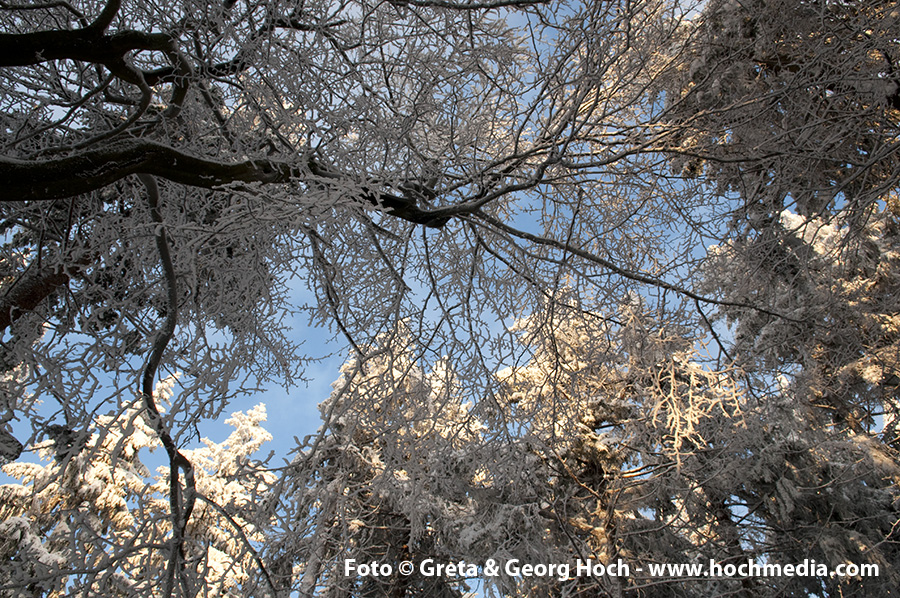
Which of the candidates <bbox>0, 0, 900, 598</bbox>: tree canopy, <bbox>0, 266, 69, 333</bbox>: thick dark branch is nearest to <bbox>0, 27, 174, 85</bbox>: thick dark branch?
<bbox>0, 0, 900, 598</bbox>: tree canopy

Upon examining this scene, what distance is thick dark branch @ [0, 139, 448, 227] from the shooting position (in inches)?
66.3

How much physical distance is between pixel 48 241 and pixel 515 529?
553 cm

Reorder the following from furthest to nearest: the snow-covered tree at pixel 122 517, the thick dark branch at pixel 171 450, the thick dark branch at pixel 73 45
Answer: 1. the thick dark branch at pixel 171 450
2. the snow-covered tree at pixel 122 517
3. the thick dark branch at pixel 73 45

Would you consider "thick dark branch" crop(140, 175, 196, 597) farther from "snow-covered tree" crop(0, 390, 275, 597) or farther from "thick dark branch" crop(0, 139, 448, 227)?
"thick dark branch" crop(0, 139, 448, 227)

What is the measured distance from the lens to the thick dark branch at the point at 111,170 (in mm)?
1685

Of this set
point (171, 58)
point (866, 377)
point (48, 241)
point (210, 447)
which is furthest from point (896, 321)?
point (210, 447)

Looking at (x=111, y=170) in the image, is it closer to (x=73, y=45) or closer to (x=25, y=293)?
(x=73, y=45)

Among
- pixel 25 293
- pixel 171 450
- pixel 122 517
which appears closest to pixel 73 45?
pixel 171 450

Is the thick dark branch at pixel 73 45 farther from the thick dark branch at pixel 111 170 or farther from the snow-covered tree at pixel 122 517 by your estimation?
the snow-covered tree at pixel 122 517

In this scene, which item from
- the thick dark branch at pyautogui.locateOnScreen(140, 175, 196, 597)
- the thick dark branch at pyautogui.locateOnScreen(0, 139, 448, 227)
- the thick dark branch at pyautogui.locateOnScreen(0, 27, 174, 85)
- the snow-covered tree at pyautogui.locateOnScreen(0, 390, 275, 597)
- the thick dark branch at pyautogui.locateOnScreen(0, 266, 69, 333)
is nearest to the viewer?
the thick dark branch at pyautogui.locateOnScreen(0, 139, 448, 227)

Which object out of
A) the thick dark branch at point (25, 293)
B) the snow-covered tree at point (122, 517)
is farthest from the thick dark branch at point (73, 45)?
the thick dark branch at point (25, 293)

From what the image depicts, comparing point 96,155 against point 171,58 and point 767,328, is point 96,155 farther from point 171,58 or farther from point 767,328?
point 767,328

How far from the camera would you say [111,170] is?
1.74 meters

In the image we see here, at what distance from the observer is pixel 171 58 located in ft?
8.28
